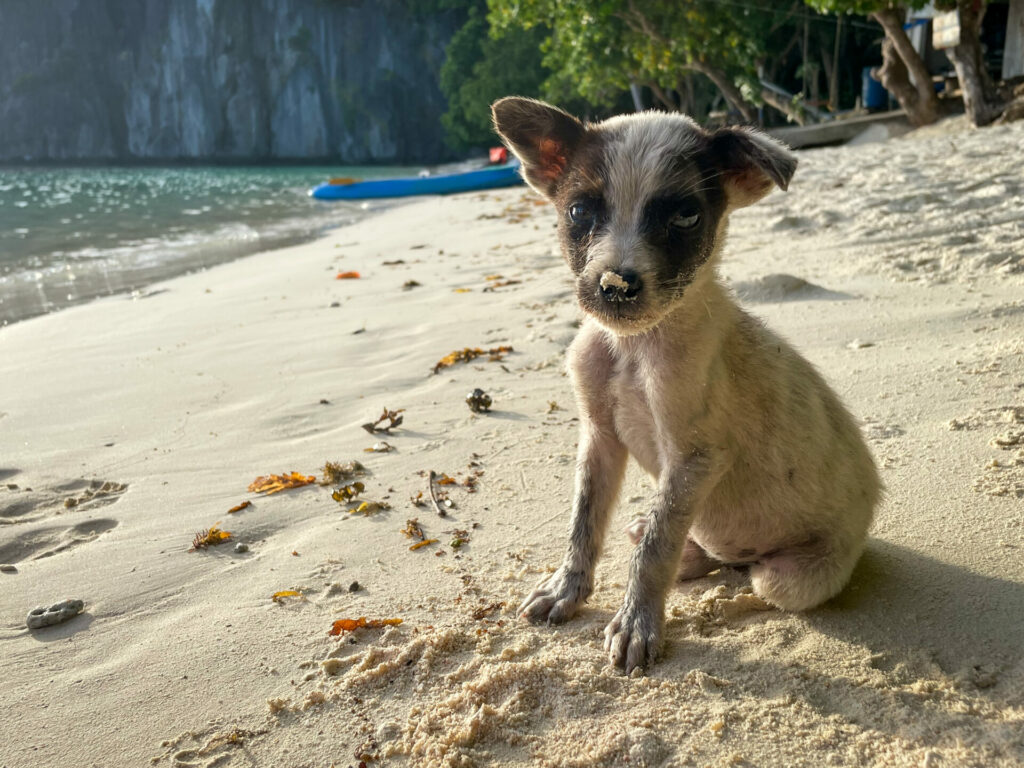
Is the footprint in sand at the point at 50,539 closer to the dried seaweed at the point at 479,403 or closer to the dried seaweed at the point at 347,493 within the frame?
the dried seaweed at the point at 347,493

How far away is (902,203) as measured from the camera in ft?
26.9

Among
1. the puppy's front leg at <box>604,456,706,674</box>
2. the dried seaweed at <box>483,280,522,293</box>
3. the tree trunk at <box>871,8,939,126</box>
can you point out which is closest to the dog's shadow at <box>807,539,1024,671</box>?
the puppy's front leg at <box>604,456,706,674</box>

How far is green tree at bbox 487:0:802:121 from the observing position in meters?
23.6

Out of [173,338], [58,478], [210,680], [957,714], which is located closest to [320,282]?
[173,338]

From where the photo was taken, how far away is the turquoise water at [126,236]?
37.1 ft

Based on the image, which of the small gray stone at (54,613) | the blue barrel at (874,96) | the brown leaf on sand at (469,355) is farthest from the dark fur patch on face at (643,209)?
the blue barrel at (874,96)

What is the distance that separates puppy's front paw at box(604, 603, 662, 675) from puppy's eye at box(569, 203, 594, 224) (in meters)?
1.29

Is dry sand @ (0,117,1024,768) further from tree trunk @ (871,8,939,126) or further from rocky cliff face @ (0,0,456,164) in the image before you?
rocky cliff face @ (0,0,456,164)

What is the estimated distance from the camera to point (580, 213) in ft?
9.40

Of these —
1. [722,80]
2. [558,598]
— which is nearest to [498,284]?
[558,598]

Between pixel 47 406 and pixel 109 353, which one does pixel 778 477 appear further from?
pixel 109 353

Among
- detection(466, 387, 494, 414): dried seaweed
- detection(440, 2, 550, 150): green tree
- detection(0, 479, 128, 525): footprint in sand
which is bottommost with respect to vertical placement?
detection(0, 479, 128, 525): footprint in sand

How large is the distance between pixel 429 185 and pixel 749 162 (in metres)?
23.2

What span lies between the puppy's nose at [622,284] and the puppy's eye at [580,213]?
1.13 feet
